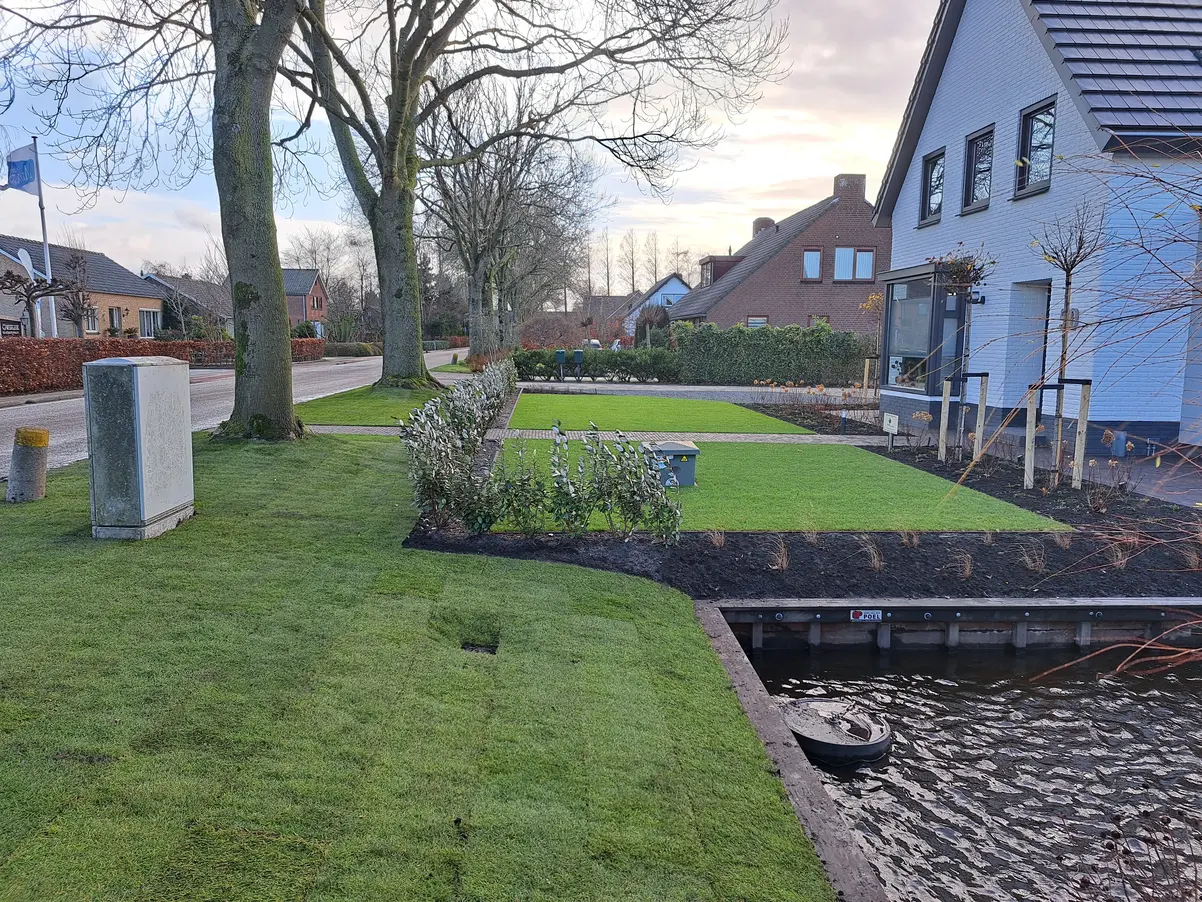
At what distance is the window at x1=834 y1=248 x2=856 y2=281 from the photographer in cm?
4006

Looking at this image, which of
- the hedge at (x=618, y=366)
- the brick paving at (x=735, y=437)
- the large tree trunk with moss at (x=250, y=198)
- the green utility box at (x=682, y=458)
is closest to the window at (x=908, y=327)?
the brick paving at (x=735, y=437)

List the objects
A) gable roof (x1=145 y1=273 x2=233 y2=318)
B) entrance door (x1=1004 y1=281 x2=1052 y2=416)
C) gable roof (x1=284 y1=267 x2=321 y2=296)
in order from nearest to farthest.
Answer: entrance door (x1=1004 y1=281 x2=1052 y2=416), gable roof (x1=145 y1=273 x2=233 y2=318), gable roof (x1=284 y1=267 x2=321 y2=296)

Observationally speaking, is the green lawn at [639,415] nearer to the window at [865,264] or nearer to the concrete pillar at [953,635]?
the concrete pillar at [953,635]

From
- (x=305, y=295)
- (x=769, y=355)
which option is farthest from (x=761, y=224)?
(x=305, y=295)

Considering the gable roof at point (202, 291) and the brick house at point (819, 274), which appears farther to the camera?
the gable roof at point (202, 291)

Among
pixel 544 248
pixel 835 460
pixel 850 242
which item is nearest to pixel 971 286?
pixel 835 460

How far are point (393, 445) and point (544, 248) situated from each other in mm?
32608

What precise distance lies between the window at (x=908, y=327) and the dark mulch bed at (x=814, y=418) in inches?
49.8

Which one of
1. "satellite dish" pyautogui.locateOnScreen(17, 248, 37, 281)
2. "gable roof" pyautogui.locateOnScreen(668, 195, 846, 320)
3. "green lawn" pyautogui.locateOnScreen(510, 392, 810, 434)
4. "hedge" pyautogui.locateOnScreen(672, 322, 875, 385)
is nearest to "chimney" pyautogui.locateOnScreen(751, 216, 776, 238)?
"gable roof" pyautogui.locateOnScreen(668, 195, 846, 320)

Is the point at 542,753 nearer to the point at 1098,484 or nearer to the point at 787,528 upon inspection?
the point at 787,528

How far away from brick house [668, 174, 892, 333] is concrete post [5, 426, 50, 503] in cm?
3507

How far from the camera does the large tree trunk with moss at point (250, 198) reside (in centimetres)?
1070

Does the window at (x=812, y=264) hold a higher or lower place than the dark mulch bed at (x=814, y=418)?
higher

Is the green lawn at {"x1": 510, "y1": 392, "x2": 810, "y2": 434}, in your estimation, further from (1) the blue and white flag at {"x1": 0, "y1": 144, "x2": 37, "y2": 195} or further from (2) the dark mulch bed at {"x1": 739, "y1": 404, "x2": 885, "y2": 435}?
(1) the blue and white flag at {"x1": 0, "y1": 144, "x2": 37, "y2": 195}
